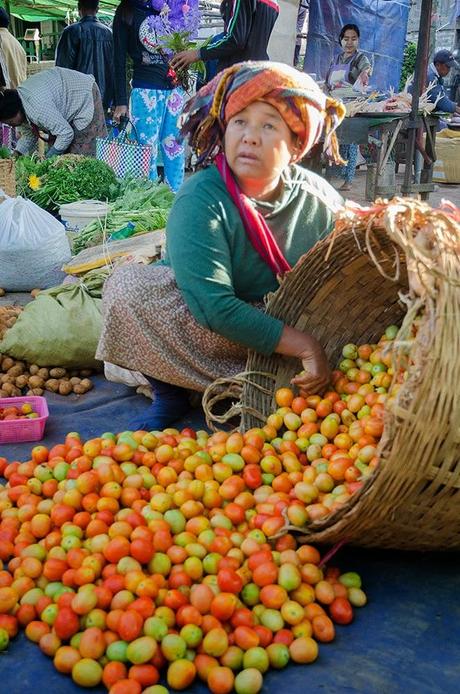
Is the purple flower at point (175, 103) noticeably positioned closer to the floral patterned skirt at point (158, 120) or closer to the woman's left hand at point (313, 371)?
the floral patterned skirt at point (158, 120)

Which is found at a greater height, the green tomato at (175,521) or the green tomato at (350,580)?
the green tomato at (175,521)

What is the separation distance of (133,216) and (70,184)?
3.51 ft

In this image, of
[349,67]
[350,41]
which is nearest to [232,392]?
[349,67]

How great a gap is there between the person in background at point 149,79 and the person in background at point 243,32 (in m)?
1.08

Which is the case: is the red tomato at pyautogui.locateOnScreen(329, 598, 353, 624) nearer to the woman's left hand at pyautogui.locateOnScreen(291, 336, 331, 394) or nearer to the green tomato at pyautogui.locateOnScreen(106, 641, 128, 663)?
the green tomato at pyautogui.locateOnScreen(106, 641, 128, 663)

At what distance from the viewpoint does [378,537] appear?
1.76 metres

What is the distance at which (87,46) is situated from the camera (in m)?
7.70

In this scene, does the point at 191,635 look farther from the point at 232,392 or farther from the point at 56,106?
the point at 56,106

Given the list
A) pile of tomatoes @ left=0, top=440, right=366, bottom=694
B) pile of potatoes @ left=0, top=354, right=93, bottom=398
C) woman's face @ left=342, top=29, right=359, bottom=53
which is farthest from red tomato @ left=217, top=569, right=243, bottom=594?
woman's face @ left=342, top=29, right=359, bottom=53

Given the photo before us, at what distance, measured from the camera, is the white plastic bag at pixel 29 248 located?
437cm

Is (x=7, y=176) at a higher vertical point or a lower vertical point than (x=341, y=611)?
lower

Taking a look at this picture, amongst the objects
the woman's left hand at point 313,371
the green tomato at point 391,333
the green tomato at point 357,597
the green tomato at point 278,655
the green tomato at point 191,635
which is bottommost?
the green tomato at point 357,597

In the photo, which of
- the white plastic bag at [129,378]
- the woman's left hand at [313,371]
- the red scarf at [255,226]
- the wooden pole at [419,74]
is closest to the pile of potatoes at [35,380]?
the white plastic bag at [129,378]

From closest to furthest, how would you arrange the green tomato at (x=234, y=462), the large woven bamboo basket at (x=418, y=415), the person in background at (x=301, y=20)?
the large woven bamboo basket at (x=418, y=415) → the green tomato at (x=234, y=462) → the person in background at (x=301, y=20)
